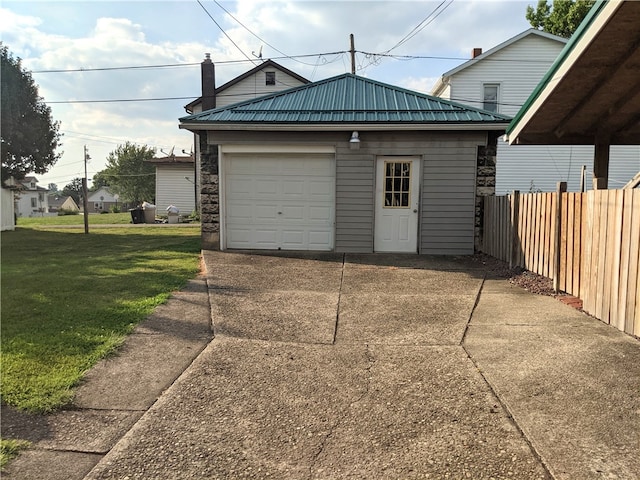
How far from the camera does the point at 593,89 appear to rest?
19.4ft

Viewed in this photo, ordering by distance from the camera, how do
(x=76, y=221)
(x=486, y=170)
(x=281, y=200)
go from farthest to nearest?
(x=76, y=221)
(x=281, y=200)
(x=486, y=170)

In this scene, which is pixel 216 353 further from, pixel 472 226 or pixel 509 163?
pixel 509 163

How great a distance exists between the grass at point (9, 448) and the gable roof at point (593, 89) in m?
6.00

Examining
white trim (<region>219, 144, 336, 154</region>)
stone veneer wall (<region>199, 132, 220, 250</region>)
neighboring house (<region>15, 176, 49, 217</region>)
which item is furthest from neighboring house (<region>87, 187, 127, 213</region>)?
white trim (<region>219, 144, 336, 154</region>)

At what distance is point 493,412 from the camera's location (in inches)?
120

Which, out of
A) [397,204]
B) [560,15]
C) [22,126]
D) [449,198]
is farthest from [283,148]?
[560,15]

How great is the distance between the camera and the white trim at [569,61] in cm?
451

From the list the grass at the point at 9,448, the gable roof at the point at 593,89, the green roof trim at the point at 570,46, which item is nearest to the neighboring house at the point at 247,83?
the gable roof at the point at 593,89

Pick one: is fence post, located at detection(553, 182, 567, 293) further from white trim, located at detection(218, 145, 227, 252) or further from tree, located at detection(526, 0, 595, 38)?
tree, located at detection(526, 0, 595, 38)

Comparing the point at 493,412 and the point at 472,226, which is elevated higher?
the point at 472,226

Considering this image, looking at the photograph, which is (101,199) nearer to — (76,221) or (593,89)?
(76,221)

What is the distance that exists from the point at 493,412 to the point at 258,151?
7.97 m

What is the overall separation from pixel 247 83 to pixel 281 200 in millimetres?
16309

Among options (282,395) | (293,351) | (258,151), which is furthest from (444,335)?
(258,151)
